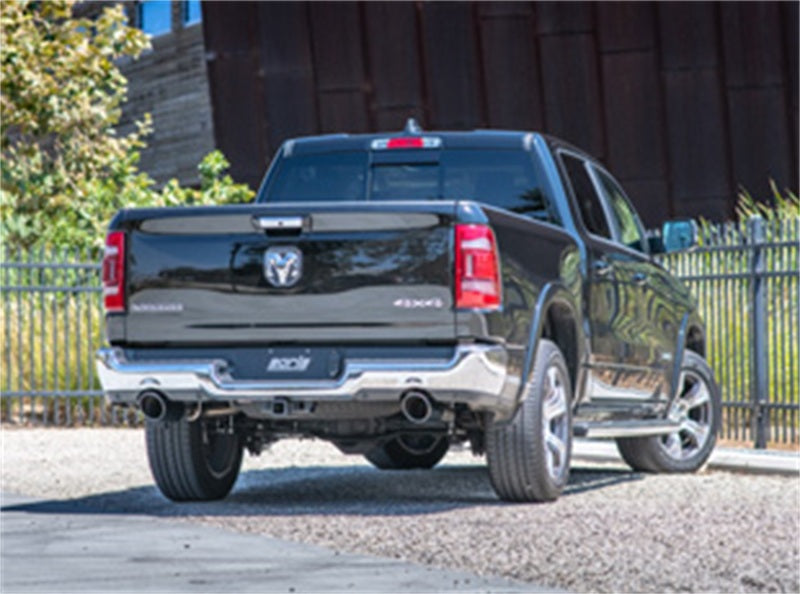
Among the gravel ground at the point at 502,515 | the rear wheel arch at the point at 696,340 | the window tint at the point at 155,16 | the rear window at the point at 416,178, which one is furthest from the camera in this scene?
the window tint at the point at 155,16

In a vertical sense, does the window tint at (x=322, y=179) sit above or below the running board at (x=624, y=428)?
Result: above

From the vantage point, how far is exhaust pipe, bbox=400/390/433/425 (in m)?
10.0

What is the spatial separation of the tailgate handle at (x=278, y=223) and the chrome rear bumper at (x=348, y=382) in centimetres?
76

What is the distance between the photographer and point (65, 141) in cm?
2506

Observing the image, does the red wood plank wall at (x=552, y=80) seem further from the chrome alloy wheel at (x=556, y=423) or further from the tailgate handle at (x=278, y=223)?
the tailgate handle at (x=278, y=223)

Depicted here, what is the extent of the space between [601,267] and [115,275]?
10.3 ft

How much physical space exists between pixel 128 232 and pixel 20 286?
9.08 meters

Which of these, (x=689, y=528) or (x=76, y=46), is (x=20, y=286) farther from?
(x=689, y=528)

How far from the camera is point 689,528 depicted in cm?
989

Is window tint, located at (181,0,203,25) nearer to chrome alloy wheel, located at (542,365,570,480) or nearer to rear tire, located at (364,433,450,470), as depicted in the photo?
rear tire, located at (364,433,450,470)

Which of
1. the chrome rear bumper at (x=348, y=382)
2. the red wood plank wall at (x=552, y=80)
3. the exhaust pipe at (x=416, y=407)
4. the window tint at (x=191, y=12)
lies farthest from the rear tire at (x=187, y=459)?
the window tint at (x=191, y=12)

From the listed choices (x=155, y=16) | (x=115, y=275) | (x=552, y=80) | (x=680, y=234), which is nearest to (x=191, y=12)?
(x=155, y=16)

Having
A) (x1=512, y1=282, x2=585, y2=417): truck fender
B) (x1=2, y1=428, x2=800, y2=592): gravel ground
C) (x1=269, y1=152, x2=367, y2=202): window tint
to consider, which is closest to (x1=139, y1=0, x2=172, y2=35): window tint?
(x1=2, y1=428, x2=800, y2=592): gravel ground

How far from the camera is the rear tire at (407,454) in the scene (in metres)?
13.4
